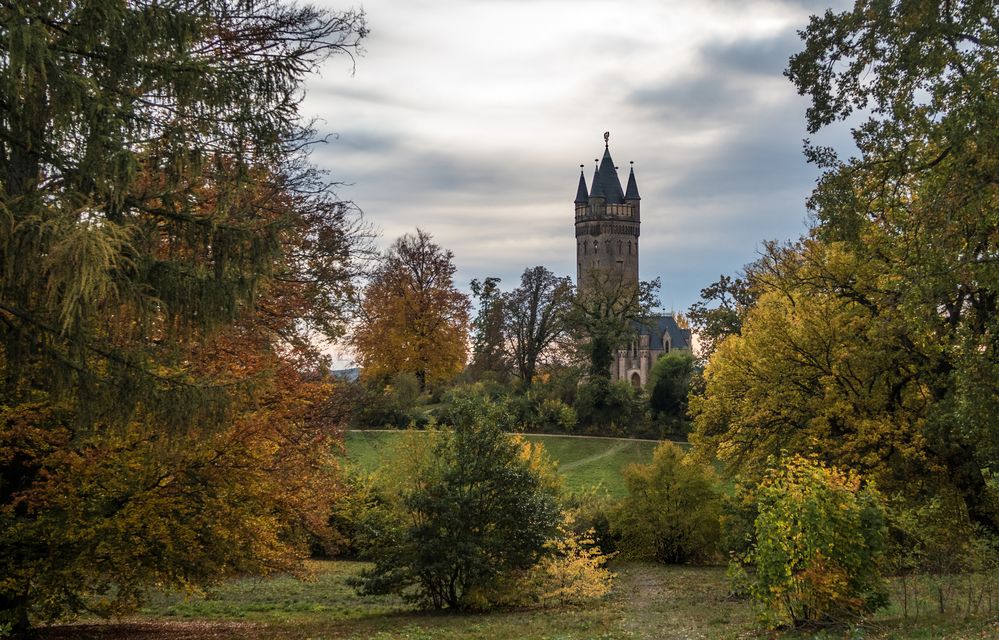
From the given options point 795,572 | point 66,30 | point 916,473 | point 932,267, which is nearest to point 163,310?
point 66,30

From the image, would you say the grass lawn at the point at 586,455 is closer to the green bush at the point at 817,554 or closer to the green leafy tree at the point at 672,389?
the green leafy tree at the point at 672,389

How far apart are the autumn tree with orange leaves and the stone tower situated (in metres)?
65.3

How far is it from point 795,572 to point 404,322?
137 ft

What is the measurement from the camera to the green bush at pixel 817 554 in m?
12.0

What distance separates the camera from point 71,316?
8.15 meters

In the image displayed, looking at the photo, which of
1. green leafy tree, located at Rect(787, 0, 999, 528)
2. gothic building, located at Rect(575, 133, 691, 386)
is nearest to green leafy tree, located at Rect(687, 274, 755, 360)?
green leafy tree, located at Rect(787, 0, 999, 528)

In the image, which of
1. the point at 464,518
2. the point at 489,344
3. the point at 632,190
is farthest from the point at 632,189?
the point at 464,518

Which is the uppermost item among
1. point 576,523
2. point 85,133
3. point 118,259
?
point 85,133

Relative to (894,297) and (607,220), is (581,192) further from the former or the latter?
(894,297)

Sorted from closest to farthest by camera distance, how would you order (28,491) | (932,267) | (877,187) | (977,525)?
(28,491), (932,267), (877,187), (977,525)

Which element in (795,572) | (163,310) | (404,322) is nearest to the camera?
(163,310)

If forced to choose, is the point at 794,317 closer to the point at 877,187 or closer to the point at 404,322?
the point at 877,187

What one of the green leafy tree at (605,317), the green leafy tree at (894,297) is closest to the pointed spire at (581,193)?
the green leafy tree at (605,317)

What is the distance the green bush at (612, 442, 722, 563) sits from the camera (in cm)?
2839
